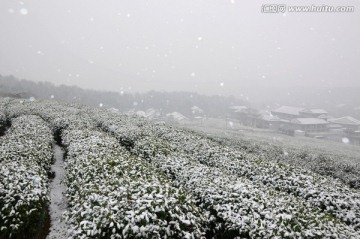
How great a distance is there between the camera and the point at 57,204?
1243 centimetres

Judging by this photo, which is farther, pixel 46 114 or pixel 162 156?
pixel 46 114

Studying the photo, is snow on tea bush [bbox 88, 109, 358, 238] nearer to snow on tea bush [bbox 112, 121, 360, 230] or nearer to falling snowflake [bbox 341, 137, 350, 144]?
snow on tea bush [bbox 112, 121, 360, 230]

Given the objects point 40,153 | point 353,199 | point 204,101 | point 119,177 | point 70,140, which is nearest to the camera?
point 119,177

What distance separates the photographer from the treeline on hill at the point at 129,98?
132 m

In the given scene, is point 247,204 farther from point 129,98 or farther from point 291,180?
point 129,98

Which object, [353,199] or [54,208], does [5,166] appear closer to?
[54,208]

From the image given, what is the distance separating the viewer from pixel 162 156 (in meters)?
14.9

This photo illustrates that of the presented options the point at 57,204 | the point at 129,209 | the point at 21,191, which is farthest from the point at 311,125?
the point at 21,191

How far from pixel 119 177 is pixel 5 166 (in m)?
5.31

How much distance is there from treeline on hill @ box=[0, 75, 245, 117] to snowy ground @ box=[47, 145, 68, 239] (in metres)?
110

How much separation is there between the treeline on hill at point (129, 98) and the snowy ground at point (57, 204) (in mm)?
109552

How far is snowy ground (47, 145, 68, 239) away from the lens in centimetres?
1005

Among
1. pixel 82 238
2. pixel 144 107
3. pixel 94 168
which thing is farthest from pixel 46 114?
pixel 144 107

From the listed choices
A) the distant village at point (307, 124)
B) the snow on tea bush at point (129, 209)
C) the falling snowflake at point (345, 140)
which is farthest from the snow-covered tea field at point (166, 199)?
the falling snowflake at point (345, 140)
